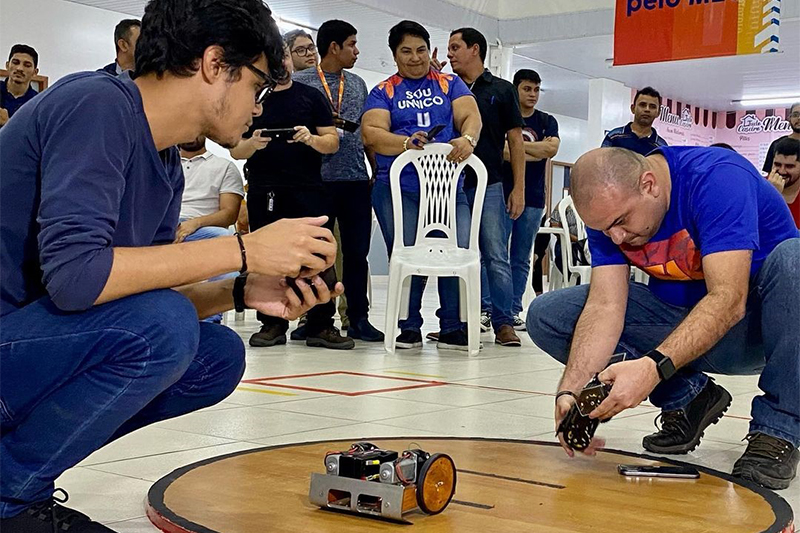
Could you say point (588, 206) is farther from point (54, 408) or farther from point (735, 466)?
point (54, 408)

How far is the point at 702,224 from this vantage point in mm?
2311

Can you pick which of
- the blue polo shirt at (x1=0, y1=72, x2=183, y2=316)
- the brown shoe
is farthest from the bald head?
the brown shoe

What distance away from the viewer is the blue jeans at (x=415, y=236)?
5180mm

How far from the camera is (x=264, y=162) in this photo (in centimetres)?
498

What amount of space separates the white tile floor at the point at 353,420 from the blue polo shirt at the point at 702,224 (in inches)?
20.5

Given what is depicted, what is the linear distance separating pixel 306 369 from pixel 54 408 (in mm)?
2746

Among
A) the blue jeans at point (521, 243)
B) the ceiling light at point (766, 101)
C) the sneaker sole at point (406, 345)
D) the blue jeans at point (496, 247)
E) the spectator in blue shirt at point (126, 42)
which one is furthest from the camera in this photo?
the ceiling light at point (766, 101)

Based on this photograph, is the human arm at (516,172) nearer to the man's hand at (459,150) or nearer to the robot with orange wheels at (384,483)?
the man's hand at (459,150)

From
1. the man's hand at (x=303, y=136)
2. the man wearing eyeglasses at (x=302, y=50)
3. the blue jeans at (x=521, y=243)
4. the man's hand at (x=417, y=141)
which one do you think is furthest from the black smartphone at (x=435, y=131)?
the blue jeans at (x=521, y=243)

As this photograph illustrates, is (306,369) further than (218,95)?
Yes

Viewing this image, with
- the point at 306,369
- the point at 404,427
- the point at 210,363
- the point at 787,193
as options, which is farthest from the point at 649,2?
the point at 210,363

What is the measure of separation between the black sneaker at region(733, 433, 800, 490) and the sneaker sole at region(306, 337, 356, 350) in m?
2.98

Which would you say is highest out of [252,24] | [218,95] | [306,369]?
[252,24]

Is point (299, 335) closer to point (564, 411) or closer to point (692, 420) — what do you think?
point (692, 420)
